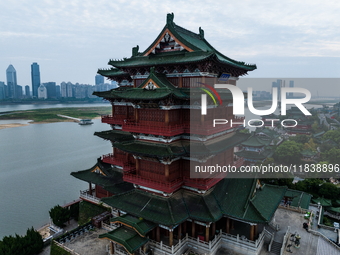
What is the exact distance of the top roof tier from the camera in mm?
19781

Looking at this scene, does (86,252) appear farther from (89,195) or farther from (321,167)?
(321,167)

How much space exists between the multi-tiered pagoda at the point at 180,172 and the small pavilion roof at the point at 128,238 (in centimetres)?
7

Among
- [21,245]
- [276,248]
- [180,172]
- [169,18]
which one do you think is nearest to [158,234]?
[180,172]

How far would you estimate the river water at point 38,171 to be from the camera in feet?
119

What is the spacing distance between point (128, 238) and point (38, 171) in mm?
44028

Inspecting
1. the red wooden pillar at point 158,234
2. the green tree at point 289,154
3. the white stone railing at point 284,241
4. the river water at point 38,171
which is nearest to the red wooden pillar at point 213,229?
the red wooden pillar at point 158,234

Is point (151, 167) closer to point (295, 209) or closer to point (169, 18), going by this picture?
point (169, 18)

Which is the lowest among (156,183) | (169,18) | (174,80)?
(156,183)

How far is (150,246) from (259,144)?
139ft

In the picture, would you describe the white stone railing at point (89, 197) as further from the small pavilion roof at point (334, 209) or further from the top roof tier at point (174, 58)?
the small pavilion roof at point (334, 209)

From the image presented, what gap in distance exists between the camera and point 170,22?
22188 mm

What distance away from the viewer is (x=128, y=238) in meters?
18.4

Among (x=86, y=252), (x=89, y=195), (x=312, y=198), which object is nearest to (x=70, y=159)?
(x=89, y=195)

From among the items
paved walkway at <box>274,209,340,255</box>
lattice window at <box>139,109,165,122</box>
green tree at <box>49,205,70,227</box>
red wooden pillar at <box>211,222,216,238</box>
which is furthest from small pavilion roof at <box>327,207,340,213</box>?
green tree at <box>49,205,70,227</box>
